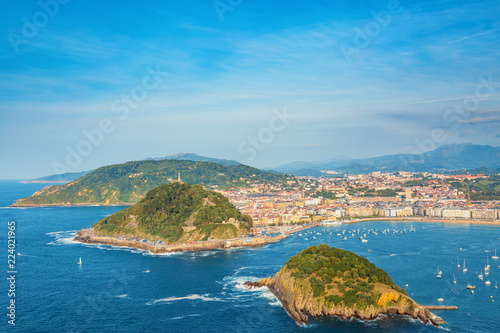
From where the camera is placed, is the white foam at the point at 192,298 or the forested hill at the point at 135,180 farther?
the forested hill at the point at 135,180

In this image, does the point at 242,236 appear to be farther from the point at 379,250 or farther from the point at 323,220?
the point at 323,220

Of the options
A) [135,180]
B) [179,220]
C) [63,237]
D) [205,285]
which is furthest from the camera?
[135,180]

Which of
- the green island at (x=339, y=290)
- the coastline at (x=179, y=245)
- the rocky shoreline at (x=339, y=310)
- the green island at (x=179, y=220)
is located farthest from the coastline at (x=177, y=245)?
the rocky shoreline at (x=339, y=310)

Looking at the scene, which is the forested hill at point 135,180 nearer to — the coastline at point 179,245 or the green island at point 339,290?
the coastline at point 179,245

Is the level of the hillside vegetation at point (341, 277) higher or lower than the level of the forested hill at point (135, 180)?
lower

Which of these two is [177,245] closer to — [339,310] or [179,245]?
[179,245]

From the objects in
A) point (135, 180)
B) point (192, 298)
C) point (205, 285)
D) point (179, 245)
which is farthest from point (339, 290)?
point (135, 180)

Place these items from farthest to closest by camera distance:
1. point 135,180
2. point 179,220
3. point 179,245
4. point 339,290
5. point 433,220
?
point 135,180
point 433,220
point 179,220
point 179,245
point 339,290
